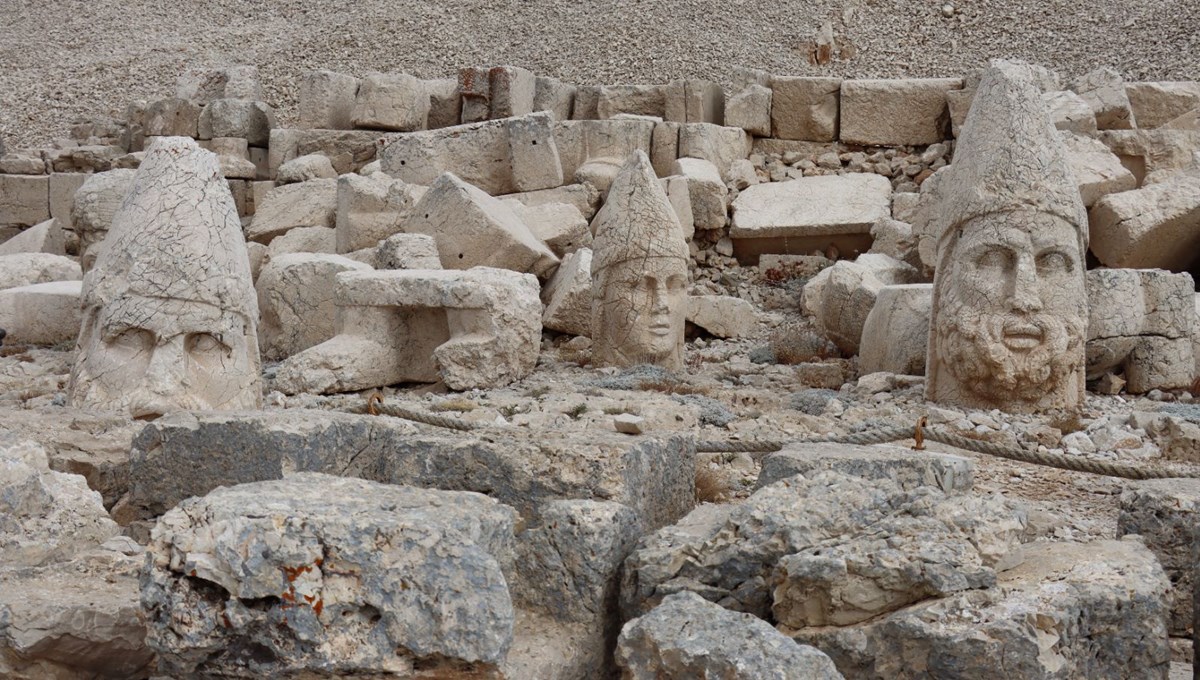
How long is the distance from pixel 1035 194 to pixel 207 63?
698 inches

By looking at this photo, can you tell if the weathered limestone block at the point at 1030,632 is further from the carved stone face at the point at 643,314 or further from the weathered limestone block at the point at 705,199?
the weathered limestone block at the point at 705,199

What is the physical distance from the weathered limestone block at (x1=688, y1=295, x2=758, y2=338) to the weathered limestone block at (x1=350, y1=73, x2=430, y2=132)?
6.29 m

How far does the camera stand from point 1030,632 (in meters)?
2.67

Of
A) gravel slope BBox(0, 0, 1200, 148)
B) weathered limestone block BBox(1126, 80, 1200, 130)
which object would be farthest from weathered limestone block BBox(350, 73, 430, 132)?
weathered limestone block BBox(1126, 80, 1200, 130)

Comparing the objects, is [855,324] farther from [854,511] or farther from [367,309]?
[854,511]

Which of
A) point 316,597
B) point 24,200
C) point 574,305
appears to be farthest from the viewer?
point 24,200

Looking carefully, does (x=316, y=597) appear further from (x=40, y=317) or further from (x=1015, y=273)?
(x=40, y=317)

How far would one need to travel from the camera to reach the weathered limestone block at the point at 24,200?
16.1 metres

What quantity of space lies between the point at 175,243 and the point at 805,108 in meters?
10.3

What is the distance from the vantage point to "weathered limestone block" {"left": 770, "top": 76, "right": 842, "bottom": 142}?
14906mm

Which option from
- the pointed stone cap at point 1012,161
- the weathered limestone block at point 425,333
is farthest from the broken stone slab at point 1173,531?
the weathered limestone block at point 425,333

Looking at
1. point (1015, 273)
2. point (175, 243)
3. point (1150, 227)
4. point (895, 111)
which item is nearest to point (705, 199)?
point (895, 111)

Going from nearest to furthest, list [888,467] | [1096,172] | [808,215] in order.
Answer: [888,467]
[1096,172]
[808,215]

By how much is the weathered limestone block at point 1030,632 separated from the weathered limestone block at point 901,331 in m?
4.99
